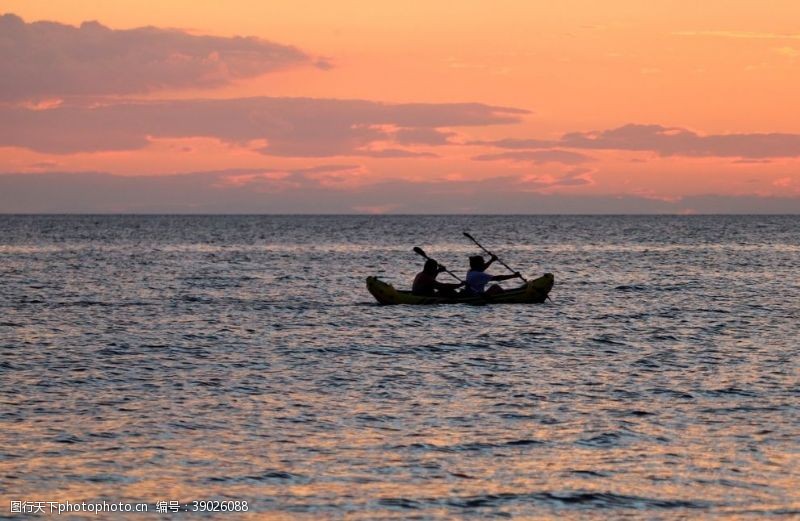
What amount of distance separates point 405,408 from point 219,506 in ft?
19.4

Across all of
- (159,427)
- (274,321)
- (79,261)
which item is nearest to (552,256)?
(79,261)

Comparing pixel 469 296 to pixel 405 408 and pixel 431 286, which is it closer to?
pixel 431 286

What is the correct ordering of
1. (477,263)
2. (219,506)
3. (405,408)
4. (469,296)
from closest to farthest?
(219,506) → (405,408) → (477,263) → (469,296)

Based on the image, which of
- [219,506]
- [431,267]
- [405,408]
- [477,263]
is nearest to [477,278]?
[477,263]

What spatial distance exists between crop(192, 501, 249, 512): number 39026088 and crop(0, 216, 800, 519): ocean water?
6.8 inches

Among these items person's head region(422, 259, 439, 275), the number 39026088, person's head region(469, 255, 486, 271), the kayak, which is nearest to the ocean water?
the number 39026088

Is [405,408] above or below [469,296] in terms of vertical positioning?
below

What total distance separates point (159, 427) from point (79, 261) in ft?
194

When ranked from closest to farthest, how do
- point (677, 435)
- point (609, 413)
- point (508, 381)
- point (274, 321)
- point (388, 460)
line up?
point (388, 460) → point (677, 435) → point (609, 413) → point (508, 381) → point (274, 321)

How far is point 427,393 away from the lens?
19734 millimetres

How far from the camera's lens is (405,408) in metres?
18.2

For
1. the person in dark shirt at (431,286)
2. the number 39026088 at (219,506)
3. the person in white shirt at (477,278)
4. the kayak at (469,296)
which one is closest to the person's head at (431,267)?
the person in dark shirt at (431,286)

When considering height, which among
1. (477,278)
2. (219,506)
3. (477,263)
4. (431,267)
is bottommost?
(219,506)

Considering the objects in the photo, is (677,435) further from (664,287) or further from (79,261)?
(79,261)
